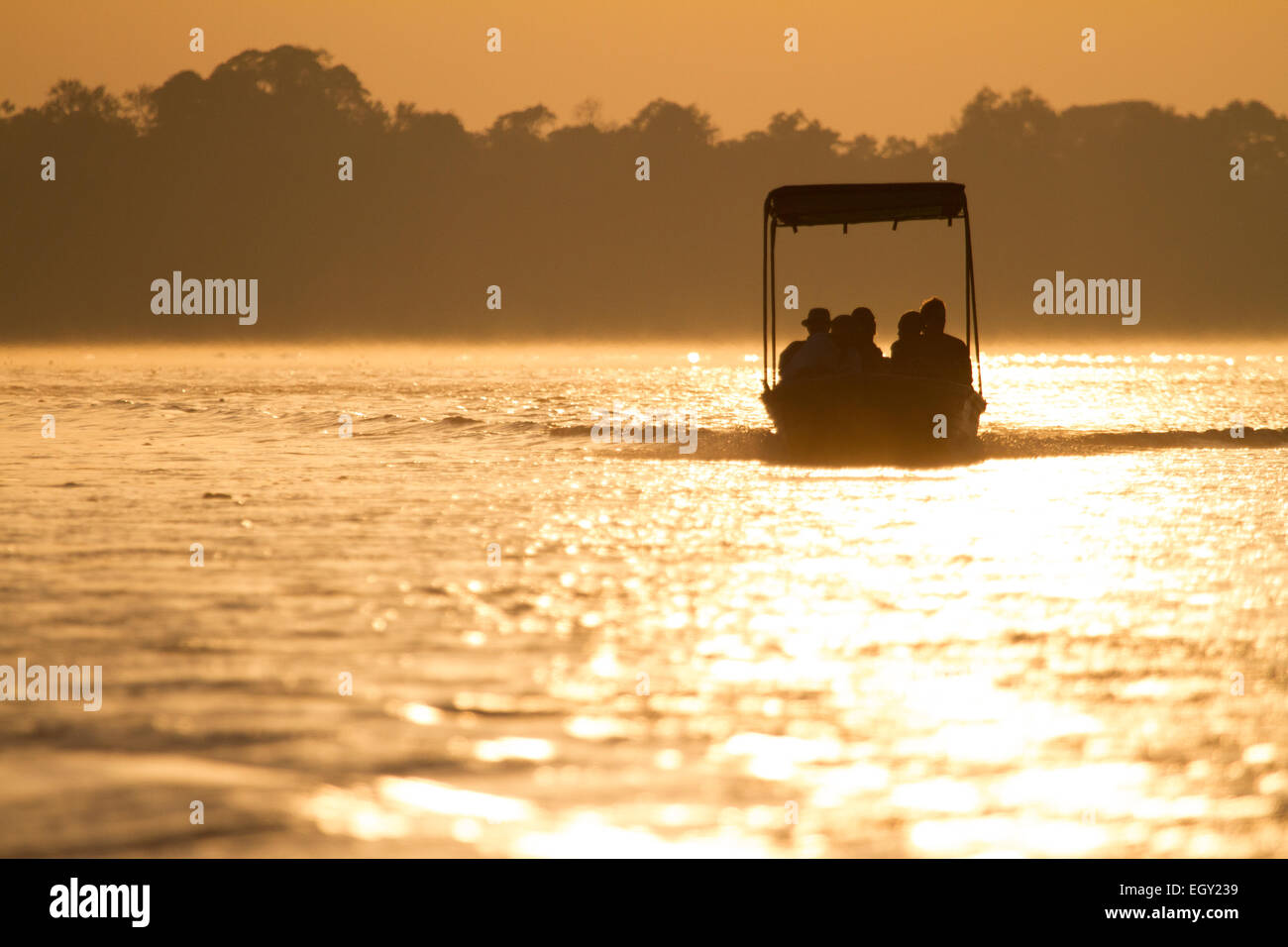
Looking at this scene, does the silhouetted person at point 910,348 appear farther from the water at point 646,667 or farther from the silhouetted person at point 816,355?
the water at point 646,667

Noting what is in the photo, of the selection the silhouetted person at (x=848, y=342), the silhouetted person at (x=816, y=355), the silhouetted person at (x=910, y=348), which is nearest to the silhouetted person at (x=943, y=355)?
the silhouetted person at (x=910, y=348)

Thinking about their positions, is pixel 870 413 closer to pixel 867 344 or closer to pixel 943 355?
pixel 867 344

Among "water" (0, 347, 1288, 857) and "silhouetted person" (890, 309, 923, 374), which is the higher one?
"silhouetted person" (890, 309, 923, 374)

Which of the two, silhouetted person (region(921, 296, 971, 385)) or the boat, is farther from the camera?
silhouetted person (region(921, 296, 971, 385))

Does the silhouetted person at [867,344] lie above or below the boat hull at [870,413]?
above

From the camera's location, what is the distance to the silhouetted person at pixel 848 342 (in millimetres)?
18562

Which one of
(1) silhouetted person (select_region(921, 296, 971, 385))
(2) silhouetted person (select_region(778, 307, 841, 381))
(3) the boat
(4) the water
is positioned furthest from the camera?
(1) silhouetted person (select_region(921, 296, 971, 385))

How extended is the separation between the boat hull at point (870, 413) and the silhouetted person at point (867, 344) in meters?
0.59

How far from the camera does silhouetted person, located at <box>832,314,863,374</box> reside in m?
18.6

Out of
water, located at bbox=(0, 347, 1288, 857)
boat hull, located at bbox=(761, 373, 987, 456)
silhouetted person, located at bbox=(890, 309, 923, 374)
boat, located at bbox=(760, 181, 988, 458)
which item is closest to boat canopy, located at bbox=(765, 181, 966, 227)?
boat, located at bbox=(760, 181, 988, 458)

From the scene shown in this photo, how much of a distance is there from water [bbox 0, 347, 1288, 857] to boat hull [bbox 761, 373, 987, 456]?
2384mm

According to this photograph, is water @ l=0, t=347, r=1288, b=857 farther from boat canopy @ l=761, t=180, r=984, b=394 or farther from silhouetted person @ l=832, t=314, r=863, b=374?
boat canopy @ l=761, t=180, r=984, b=394
